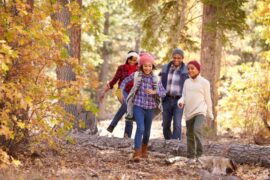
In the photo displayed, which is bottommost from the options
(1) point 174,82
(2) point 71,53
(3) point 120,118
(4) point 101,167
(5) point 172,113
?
(4) point 101,167

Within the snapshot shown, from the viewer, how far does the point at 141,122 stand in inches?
Result: 288

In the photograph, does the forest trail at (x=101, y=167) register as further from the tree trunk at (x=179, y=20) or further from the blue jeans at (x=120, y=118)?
the tree trunk at (x=179, y=20)

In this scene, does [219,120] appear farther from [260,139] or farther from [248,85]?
[260,139]

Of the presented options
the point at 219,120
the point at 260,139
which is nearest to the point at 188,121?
the point at 260,139

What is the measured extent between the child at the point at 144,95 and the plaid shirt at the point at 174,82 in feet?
3.88

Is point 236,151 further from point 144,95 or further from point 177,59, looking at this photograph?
point 177,59

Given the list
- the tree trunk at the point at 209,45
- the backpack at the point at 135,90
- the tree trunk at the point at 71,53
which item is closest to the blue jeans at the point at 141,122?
the backpack at the point at 135,90

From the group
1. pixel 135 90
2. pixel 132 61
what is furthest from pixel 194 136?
pixel 132 61

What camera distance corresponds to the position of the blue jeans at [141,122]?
7.28 meters

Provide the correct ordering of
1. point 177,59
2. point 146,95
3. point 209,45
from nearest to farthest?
point 146,95 < point 177,59 < point 209,45

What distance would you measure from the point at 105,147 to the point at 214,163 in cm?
247

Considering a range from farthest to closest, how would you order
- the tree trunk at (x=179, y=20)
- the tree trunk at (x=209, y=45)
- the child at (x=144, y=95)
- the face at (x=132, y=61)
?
the tree trunk at (x=179, y=20)
the tree trunk at (x=209, y=45)
the face at (x=132, y=61)
the child at (x=144, y=95)

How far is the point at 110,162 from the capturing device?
23.8 feet

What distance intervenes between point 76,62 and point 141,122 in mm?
1593
